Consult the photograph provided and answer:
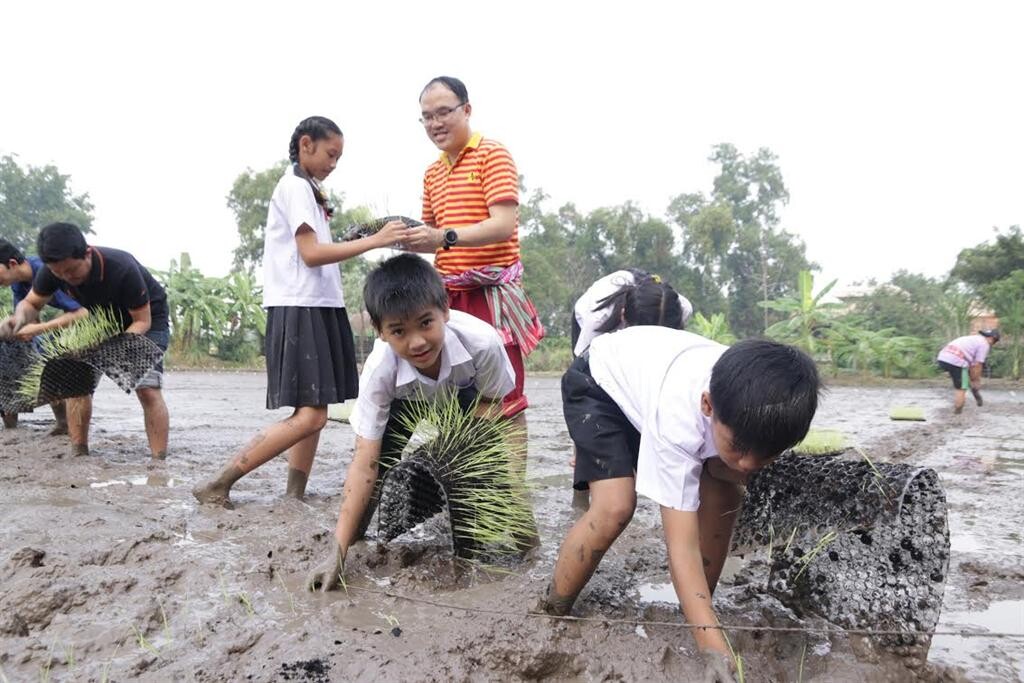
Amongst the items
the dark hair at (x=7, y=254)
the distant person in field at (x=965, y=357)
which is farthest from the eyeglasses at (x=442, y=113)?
the distant person in field at (x=965, y=357)

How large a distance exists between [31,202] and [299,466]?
37.5 meters

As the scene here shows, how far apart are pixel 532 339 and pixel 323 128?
54.7 inches

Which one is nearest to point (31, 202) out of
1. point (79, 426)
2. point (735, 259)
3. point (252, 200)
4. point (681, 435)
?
point (252, 200)

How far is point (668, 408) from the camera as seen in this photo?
2070 mm

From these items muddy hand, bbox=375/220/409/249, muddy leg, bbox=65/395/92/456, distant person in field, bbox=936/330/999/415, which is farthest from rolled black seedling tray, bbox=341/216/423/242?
distant person in field, bbox=936/330/999/415

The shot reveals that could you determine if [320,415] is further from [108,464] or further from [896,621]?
[896,621]

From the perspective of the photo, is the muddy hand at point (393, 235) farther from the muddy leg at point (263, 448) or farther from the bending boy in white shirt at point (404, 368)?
the muddy leg at point (263, 448)

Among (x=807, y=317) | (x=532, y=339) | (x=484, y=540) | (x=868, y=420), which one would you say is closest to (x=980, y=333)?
(x=868, y=420)

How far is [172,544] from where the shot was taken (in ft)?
9.46

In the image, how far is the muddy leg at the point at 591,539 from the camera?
2.22 m

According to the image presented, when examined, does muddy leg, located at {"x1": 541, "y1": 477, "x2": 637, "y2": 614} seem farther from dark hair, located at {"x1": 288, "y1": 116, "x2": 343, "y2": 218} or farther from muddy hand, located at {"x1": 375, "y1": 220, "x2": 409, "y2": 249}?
dark hair, located at {"x1": 288, "y1": 116, "x2": 343, "y2": 218}

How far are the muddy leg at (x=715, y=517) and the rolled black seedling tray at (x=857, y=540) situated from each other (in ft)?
0.76

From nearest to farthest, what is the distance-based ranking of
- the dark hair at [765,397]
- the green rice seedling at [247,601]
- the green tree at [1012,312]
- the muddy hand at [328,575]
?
the dark hair at [765,397]
the green rice seedling at [247,601]
the muddy hand at [328,575]
the green tree at [1012,312]

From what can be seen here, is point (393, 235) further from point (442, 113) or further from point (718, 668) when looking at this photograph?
point (718, 668)
